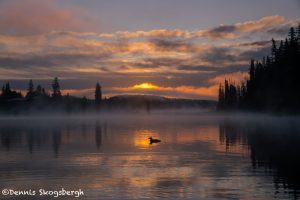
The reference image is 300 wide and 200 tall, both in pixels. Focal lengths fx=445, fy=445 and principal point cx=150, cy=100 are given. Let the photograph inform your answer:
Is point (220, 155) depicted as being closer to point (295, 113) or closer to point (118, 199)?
point (118, 199)

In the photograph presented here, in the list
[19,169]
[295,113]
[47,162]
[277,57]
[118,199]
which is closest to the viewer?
[118,199]

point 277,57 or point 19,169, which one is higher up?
point 277,57

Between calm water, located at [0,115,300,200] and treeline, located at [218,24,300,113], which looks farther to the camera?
treeline, located at [218,24,300,113]

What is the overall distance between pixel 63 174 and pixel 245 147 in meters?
22.7

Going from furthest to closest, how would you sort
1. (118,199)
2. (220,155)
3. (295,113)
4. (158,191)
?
(295,113) → (220,155) → (158,191) → (118,199)

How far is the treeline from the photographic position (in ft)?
345

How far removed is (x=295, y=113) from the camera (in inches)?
4208

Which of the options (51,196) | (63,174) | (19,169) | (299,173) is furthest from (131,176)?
(299,173)

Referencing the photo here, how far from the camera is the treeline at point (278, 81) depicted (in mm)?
105250

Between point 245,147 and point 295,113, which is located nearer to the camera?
point 245,147

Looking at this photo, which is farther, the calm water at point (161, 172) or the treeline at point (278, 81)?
the treeline at point (278, 81)

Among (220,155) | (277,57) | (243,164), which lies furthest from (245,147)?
(277,57)

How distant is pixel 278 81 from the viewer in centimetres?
11925

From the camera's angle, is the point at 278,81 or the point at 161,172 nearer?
the point at 161,172
